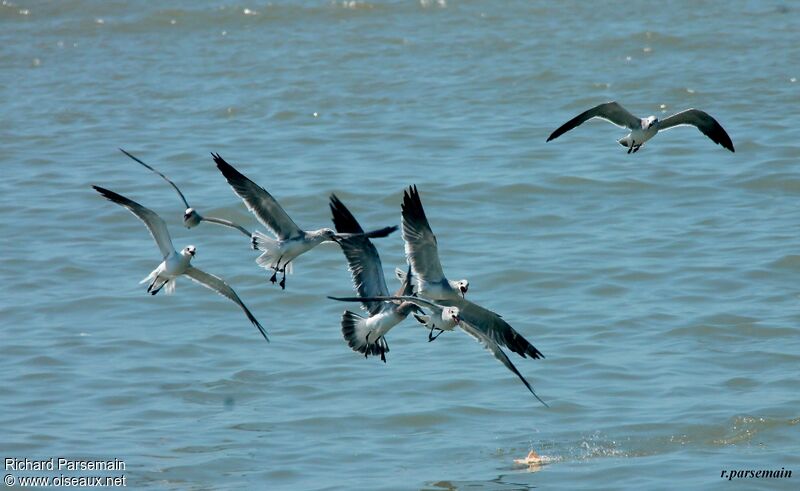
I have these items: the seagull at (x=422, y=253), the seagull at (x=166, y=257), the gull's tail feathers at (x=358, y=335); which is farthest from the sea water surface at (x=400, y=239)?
the seagull at (x=166, y=257)

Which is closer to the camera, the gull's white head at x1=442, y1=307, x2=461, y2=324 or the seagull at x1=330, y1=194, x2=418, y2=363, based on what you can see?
the gull's white head at x1=442, y1=307, x2=461, y2=324

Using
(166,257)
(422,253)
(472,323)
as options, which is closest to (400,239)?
(472,323)

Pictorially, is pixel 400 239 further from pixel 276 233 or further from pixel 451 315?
pixel 451 315

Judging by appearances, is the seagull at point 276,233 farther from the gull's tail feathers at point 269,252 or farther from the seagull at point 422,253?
the seagull at point 422,253

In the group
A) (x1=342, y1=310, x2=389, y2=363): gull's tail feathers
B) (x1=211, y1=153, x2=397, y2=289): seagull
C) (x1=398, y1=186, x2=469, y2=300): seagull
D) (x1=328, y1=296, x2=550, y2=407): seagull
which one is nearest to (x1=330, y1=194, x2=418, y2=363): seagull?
(x1=342, y1=310, x2=389, y2=363): gull's tail feathers

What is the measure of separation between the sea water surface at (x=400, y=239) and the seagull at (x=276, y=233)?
6.37 feet

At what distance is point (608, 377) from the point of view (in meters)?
13.7

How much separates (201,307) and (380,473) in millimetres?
5169

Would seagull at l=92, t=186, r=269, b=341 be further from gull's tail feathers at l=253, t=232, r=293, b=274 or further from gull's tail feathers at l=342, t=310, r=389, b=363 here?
gull's tail feathers at l=342, t=310, r=389, b=363

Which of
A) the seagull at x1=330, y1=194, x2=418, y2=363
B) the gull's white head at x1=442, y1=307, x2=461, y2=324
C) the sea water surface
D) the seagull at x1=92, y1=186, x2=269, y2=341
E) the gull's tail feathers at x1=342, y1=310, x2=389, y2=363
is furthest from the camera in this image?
the sea water surface

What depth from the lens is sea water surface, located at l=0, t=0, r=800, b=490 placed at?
41.7ft

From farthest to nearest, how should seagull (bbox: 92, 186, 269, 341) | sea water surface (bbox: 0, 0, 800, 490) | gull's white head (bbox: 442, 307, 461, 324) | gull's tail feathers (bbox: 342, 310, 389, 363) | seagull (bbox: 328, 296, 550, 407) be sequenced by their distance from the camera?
sea water surface (bbox: 0, 0, 800, 490), gull's tail feathers (bbox: 342, 310, 389, 363), seagull (bbox: 92, 186, 269, 341), gull's white head (bbox: 442, 307, 461, 324), seagull (bbox: 328, 296, 550, 407)

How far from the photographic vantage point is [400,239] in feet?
58.5

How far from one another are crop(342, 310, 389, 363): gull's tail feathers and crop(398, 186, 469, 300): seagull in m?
0.57
